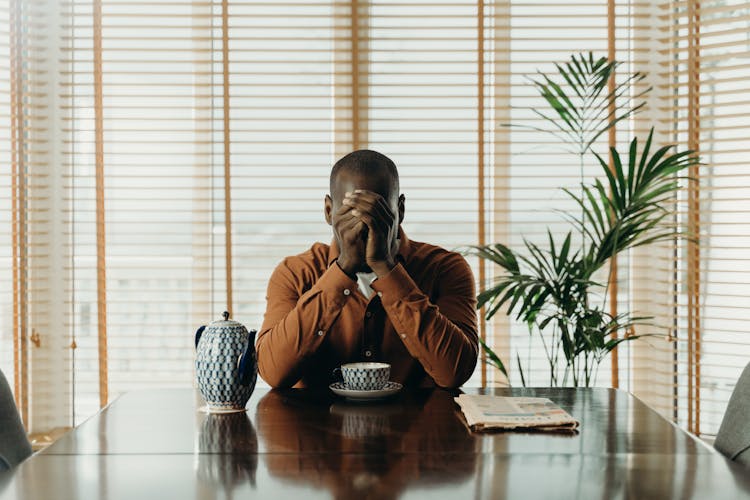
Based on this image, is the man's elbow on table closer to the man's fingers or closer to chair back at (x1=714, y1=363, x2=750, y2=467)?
the man's fingers

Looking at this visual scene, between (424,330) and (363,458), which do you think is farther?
(424,330)

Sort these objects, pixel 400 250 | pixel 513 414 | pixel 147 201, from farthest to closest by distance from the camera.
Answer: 1. pixel 147 201
2. pixel 400 250
3. pixel 513 414

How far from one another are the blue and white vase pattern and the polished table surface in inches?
1.7

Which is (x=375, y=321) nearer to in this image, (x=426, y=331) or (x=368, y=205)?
(x=426, y=331)

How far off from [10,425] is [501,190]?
2301 millimetres

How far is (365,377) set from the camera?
1884 mm

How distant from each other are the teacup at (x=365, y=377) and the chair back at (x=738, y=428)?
746 mm

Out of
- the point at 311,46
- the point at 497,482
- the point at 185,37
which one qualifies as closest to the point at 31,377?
the point at 185,37

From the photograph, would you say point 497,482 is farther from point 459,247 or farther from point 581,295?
point 459,247

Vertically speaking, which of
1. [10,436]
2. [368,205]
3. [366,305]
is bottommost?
[10,436]

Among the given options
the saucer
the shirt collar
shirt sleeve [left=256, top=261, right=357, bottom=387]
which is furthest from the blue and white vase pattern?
the shirt collar

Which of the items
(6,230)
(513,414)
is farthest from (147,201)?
(513,414)

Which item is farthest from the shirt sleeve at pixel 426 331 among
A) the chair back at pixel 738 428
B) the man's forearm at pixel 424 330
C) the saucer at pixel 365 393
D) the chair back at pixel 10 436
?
the chair back at pixel 10 436

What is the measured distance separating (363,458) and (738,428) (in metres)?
0.85
